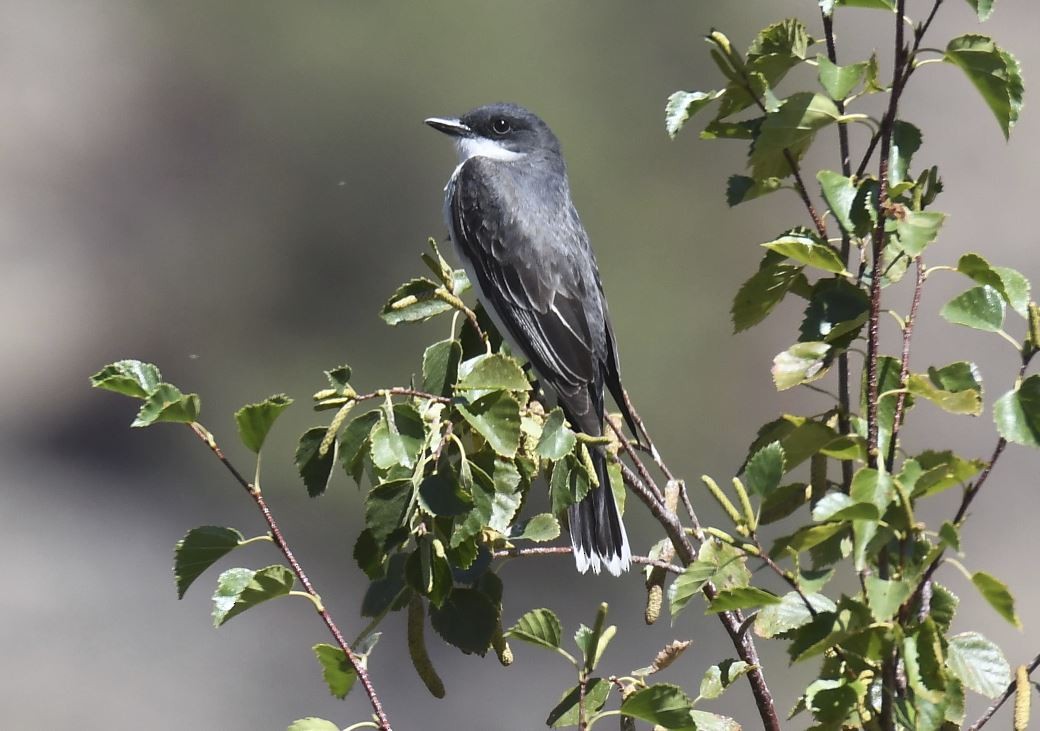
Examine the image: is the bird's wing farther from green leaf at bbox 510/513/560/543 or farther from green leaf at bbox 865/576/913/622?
green leaf at bbox 865/576/913/622

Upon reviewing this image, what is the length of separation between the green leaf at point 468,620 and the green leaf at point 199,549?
1.25 feet

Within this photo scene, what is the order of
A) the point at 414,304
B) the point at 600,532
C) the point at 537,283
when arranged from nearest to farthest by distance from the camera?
the point at 414,304, the point at 600,532, the point at 537,283

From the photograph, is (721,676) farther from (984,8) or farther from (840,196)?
(984,8)

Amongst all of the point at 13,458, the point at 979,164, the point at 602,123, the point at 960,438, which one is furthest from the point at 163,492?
the point at 979,164

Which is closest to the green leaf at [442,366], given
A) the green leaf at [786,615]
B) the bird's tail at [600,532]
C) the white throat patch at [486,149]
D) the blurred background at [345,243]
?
the green leaf at [786,615]

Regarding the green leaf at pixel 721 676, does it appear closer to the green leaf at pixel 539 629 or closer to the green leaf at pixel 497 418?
the green leaf at pixel 539 629

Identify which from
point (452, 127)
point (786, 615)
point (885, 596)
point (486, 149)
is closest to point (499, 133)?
point (486, 149)

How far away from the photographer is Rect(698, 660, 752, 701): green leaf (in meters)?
2.15

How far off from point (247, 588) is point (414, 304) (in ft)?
2.93

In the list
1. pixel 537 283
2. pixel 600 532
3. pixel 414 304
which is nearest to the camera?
pixel 414 304

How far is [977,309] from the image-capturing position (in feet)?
6.74

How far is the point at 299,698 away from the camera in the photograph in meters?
13.1

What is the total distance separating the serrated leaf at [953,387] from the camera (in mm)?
1954

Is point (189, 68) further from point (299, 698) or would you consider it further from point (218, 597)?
point (218, 597)
